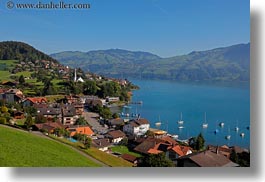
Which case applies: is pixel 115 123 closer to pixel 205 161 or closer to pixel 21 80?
pixel 21 80

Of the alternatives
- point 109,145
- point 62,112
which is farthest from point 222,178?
point 62,112

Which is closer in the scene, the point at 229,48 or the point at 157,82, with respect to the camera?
the point at 229,48

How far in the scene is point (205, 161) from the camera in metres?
3.07

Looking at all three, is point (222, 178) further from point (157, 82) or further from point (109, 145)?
point (157, 82)

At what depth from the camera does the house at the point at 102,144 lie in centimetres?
389

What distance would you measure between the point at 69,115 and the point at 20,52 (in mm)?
1026

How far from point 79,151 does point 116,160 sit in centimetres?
41

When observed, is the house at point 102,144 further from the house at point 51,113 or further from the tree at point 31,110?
the tree at point 31,110

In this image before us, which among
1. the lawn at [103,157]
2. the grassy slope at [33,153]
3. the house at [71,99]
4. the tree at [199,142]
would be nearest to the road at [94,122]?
the house at [71,99]

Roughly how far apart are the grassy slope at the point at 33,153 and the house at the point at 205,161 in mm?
818

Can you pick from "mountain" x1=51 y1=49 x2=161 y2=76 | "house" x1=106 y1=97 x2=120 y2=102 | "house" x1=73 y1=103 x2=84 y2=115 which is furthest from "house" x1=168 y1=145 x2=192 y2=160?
"house" x1=106 y1=97 x2=120 y2=102

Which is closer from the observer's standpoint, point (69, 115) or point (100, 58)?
point (100, 58)

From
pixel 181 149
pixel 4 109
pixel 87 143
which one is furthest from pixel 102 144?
pixel 4 109

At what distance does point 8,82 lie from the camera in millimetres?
4059
